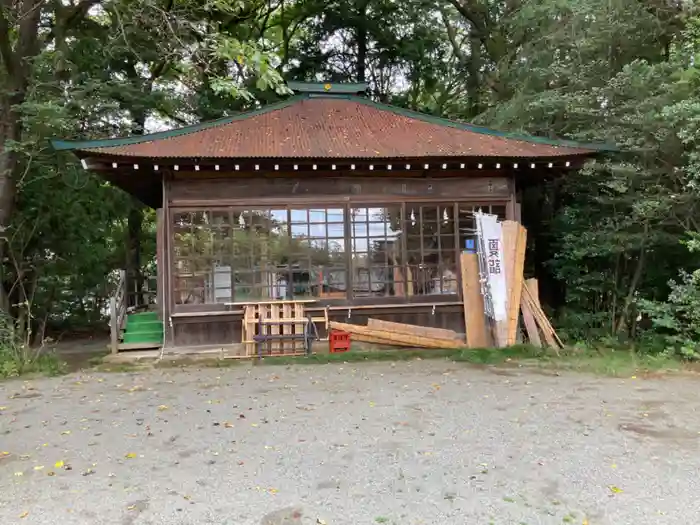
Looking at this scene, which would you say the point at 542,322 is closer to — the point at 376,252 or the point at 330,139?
the point at 376,252

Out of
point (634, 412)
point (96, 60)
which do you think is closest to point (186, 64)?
point (634, 412)

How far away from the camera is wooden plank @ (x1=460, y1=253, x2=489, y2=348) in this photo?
8.77 m

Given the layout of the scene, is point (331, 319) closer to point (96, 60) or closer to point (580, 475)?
point (580, 475)

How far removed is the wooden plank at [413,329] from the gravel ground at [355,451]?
2.13 meters

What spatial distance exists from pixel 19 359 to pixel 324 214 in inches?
194

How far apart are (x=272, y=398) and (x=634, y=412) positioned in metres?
3.60

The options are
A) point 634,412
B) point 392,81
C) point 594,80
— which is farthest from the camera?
point 392,81

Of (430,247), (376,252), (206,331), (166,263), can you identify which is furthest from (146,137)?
(430,247)

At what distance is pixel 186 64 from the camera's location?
566 centimetres

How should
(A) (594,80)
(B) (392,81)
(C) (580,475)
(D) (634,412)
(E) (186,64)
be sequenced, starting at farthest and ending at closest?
(B) (392,81), (A) (594,80), (E) (186,64), (D) (634,412), (C) (580,475)

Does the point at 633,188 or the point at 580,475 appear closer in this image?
the point at 580,475

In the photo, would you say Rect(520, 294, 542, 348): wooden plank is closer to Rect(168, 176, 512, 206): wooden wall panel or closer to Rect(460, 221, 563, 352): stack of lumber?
Rect(460, 221, 563, 352): stack of lumber

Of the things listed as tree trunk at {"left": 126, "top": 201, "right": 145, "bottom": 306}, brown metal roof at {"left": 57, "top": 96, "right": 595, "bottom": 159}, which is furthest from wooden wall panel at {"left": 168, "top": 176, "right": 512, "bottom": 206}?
tree trunk at {"left": 126, "top": 201, "right": 145, "bottom": 306}

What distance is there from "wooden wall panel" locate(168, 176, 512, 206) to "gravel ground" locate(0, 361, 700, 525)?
10.8 feet
